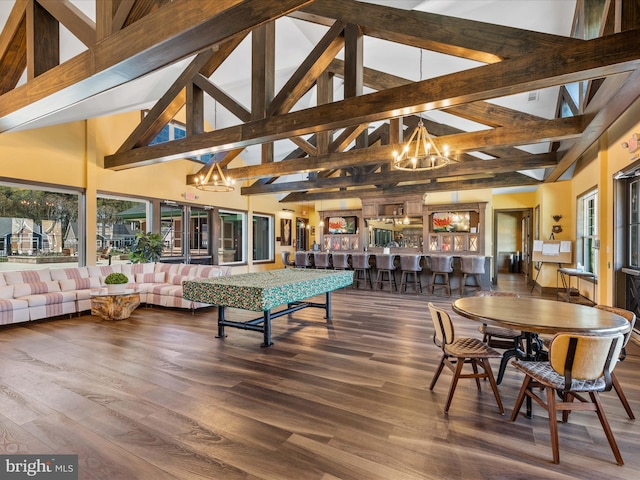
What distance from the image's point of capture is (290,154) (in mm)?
10461

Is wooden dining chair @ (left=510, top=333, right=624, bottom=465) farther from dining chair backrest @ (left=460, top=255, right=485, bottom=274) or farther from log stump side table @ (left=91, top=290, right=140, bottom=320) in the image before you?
dining chair backrest @ (left=460, top=255, right=485, bottom=274)

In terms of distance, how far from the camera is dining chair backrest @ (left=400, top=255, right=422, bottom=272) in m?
8.13

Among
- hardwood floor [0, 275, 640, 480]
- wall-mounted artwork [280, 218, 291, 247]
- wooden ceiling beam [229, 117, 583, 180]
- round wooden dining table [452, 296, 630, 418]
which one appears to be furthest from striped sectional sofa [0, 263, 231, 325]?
wall-mounted artwork [280, 218, 291, 247]

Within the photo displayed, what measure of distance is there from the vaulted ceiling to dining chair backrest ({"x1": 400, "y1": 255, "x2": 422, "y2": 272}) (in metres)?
2.22

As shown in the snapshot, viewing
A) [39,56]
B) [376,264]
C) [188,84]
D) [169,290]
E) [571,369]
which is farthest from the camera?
[376,264]

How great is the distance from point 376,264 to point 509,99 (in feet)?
15.8

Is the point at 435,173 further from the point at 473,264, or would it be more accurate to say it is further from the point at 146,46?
the point at 146,46

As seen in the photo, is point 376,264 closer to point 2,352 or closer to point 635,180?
point 635,180

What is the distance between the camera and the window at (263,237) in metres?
11.4

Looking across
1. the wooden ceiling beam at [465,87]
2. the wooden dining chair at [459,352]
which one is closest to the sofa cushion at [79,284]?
the wooden ceiling beam at [465,87]

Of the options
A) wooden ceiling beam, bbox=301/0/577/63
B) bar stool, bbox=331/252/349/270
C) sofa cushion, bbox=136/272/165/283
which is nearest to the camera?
wooden ceiling beam, bbox=301/0/577/63

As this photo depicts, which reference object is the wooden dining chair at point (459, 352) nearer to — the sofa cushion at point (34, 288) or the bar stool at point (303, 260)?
the sofa cushion at point (34, 288)

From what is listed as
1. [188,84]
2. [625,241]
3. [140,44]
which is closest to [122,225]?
[188,84]

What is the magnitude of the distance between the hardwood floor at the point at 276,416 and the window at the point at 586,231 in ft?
12.4
